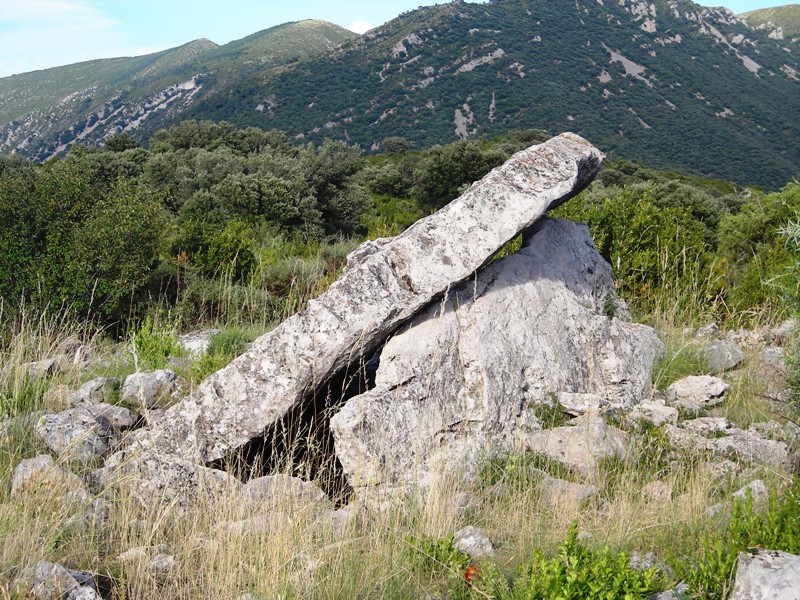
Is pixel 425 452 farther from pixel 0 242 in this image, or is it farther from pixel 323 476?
pixel 0 242

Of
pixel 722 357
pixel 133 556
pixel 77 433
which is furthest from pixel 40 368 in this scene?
pixel 722 357

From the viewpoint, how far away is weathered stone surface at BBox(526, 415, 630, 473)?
5250 mm

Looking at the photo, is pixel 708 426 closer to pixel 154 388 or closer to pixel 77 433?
pixel 154 388

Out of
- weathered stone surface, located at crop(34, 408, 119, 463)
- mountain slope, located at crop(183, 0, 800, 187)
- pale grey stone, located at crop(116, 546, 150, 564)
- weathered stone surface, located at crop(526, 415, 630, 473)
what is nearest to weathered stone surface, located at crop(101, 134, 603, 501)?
weathered stone surface, located at crop(34, 408, 119, 463)

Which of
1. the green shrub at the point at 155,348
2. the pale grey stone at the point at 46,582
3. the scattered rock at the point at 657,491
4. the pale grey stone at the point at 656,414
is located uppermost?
the pale grey stone at the point at 46,582

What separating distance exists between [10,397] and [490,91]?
93.0m

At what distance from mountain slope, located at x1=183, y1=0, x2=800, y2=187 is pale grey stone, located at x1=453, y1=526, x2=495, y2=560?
242 ft

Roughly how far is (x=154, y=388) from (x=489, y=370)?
319cm

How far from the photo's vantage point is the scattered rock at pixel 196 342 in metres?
7.84

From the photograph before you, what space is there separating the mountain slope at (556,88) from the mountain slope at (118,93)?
22.1 meters

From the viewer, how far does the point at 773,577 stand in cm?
285

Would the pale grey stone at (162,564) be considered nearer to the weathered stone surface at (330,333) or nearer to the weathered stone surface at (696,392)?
the weathered stone surface at (330,333)

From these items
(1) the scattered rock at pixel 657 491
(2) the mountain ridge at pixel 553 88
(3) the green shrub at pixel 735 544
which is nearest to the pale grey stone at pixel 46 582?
(3) the green shrub at pixel 735 544

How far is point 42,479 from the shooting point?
14.4ft
